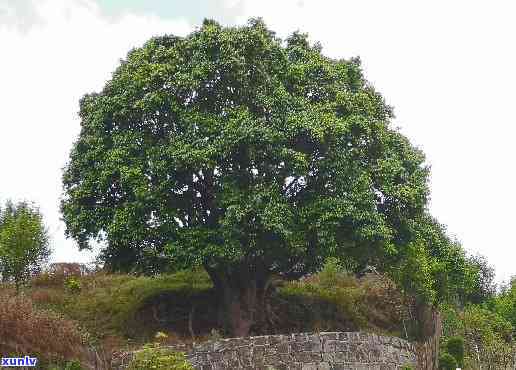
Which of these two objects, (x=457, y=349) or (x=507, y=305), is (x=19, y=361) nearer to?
(x=457, y=349)

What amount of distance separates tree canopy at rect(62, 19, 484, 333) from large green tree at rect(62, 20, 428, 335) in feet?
0.17

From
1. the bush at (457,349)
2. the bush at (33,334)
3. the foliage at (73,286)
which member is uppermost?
the foliage at (73,286)

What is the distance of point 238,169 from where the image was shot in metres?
→ 21.0

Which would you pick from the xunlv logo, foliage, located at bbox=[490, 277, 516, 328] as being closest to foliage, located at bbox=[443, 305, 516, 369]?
foliage, located at bbox=[490, 277, 516, 328]

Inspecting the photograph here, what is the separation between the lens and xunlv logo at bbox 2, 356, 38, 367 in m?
16.5

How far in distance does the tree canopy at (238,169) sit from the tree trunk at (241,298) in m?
0.05

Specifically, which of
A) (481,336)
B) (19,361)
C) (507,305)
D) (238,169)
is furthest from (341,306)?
(19,361)

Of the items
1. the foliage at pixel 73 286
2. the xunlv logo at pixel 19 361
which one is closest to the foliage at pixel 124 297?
the foliage at pixel 73 286

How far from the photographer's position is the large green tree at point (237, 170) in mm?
19781

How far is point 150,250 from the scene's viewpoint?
20719mm

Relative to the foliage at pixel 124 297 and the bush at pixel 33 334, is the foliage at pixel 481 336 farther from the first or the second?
the bush at pixel 33 334

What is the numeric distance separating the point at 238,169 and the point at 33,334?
817 centimetres

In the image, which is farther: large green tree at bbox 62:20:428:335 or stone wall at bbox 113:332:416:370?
large green tree at bbox 62:20:428:335

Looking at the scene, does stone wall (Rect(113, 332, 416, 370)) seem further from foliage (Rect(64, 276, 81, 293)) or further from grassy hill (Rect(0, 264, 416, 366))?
foliage (Rect(64, 276, 81, 293))
